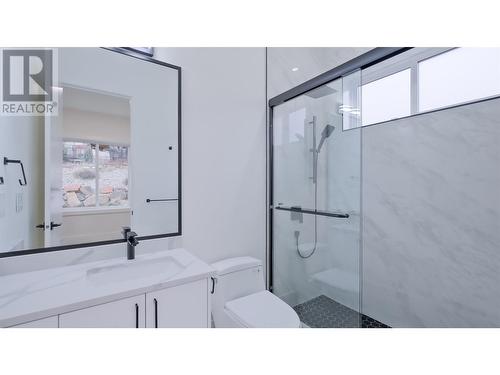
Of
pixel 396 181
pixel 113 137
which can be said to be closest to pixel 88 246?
pixel 113 137

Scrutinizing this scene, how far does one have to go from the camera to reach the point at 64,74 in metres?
1.19

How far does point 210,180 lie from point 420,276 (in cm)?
169

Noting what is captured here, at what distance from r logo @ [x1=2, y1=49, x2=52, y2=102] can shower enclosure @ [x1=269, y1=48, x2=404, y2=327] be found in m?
1.45

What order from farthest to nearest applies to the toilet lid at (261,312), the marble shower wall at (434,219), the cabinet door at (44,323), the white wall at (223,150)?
the white wall at (223,150), the marble shower wall at (434,219), the toilet lid at (261,312), the cabinet door at (44,323)

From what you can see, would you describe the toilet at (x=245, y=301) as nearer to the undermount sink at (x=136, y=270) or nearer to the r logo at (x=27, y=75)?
the undermount sink at (x=136, y=270)

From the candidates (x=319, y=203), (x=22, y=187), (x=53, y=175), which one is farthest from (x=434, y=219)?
(x=22, y=187)

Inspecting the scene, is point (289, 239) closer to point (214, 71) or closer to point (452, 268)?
point (452, 268)

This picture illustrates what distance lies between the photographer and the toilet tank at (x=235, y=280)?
1.52 metres

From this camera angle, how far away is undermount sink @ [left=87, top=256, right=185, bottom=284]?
45.4 inches

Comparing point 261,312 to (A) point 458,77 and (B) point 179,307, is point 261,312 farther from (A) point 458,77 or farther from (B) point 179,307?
(A) point 458,77

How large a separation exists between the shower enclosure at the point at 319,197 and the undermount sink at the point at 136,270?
38.6 inches

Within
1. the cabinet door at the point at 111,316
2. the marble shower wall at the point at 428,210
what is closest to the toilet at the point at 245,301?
the marble shower wall at the point at 428,210

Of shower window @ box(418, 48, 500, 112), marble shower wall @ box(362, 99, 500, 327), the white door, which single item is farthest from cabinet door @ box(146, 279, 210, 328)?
shower window @ box(418, 48, 500, 112)
